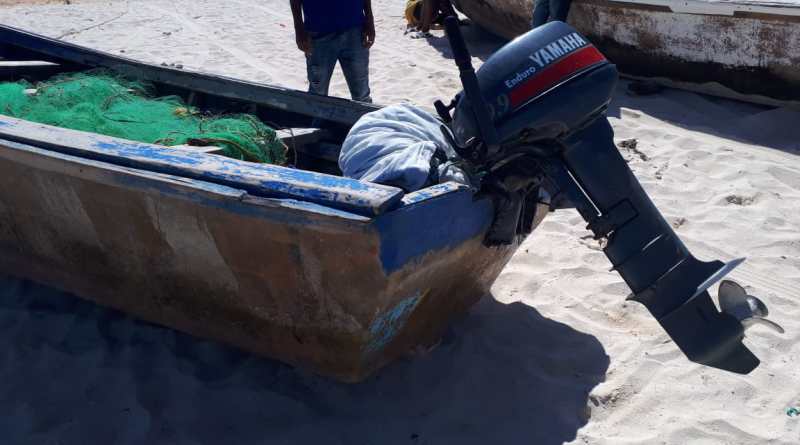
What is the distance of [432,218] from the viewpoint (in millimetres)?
2498

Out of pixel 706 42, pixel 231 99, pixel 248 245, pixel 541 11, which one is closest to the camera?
pixel 248 245

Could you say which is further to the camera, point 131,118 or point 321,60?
point 321,60

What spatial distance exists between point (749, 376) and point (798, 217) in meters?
1.64

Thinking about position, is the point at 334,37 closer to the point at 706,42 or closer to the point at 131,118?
the point at 131,118

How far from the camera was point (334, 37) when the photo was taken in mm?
4660

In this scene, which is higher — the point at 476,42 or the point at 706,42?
the point at 706,42

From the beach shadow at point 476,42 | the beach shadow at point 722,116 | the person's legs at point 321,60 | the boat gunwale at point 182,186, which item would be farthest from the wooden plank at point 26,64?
the beach shadow at point 476,42

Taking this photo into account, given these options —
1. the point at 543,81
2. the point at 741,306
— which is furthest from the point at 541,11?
the point at 741,306

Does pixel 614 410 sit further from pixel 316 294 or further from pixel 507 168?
pixel 316 294

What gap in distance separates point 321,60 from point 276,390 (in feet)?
8.03

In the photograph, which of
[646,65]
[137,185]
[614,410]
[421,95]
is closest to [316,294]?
[137,185]

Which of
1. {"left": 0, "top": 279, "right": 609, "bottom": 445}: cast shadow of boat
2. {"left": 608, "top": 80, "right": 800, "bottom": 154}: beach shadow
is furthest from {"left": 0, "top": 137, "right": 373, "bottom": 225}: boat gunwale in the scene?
{"left": 608, "top": 80, "right": 800, "bottom": 154}: beach shadow

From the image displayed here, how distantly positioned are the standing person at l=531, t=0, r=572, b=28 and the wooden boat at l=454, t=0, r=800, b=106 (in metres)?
0.36

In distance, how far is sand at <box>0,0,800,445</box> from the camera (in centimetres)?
275
